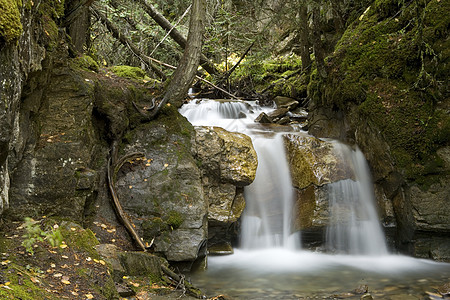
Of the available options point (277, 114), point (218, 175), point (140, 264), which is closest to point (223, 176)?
point (218, 175)

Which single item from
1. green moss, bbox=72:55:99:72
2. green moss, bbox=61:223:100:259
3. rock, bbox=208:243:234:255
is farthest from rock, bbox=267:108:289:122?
green moss, bbox=61:223:100:259

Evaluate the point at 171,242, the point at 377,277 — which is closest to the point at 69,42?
the point at 171,242

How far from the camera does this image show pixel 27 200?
407cm

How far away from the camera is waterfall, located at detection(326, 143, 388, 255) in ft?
21.7

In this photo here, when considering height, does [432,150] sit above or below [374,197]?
above

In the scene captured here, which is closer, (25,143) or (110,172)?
(25,143)

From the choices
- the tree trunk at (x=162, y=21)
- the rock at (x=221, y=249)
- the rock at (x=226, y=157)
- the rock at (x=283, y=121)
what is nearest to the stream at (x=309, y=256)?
the rock at (x=221, y=249)

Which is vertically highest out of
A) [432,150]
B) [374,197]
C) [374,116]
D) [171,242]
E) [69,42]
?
[69,42]

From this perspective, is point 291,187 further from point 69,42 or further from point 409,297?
point 69,42

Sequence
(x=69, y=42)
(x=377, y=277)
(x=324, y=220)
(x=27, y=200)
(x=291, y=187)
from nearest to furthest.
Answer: (x=27, y=200), (x=377, y=277), (x=69, y=42), (x=324, y=220), (x=291, y=187)

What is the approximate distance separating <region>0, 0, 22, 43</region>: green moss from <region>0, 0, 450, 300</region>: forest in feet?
0.06

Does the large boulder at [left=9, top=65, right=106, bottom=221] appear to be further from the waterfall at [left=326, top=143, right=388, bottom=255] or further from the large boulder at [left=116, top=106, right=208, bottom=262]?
the waterfall at [left=326, top=143, right=388, bottom=255]

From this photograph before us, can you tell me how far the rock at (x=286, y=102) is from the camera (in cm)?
1148

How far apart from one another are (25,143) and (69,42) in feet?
8.76
